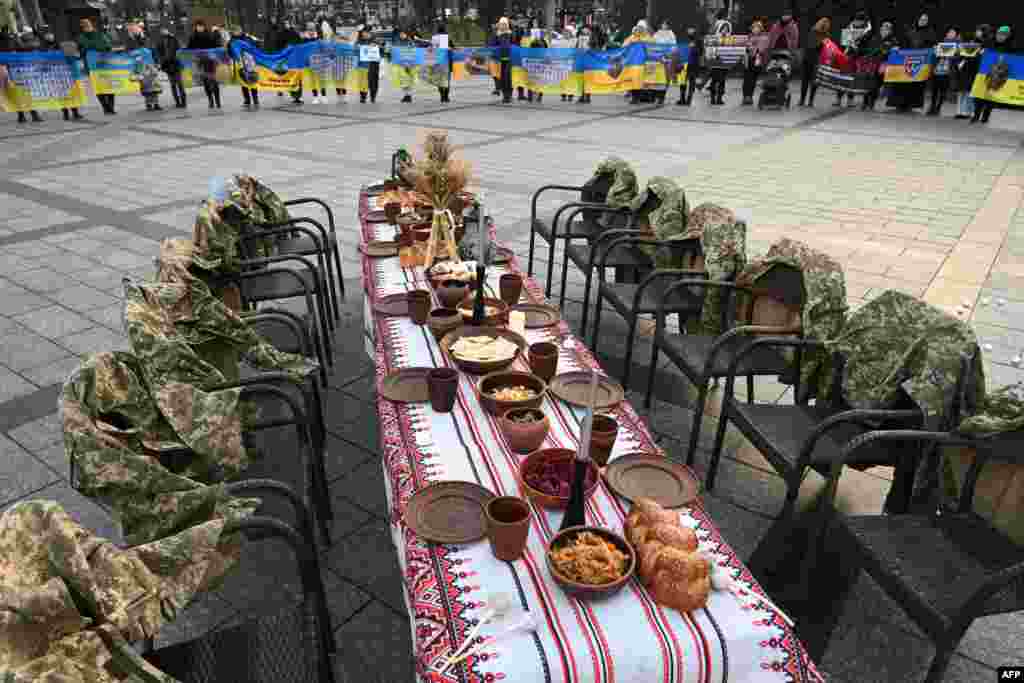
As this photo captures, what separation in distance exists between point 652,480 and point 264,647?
1.22 meters

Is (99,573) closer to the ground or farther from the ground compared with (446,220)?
closer to the ground

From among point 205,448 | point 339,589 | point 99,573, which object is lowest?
point 339,589

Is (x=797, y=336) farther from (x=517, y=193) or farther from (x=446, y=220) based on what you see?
(x=517, y=193)

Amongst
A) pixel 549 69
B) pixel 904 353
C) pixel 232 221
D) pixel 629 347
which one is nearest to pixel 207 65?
pixel 549 69

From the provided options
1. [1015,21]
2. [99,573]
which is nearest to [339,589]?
[99,573]

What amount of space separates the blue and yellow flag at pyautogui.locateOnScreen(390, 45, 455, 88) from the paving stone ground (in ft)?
2.06

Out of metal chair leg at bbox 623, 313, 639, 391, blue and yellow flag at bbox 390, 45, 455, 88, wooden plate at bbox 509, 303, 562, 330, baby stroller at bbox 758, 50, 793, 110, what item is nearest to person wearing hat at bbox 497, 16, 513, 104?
blue and yellow flag at bbox 390, 45, 455, 88

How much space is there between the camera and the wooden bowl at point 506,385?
2268mm

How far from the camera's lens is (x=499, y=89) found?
18.0 m

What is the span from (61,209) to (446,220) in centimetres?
624

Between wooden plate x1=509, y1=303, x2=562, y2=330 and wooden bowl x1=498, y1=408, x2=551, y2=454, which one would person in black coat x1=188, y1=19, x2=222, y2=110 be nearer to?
wooden plate x1=509, y1=303, x2=562, y2=330

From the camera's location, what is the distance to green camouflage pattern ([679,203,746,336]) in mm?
3691

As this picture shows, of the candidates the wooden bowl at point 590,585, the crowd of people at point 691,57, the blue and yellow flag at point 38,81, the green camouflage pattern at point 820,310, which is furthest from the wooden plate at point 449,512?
the crowd of people at point 691,57

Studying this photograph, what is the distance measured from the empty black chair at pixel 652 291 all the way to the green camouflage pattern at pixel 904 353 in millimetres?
1148
